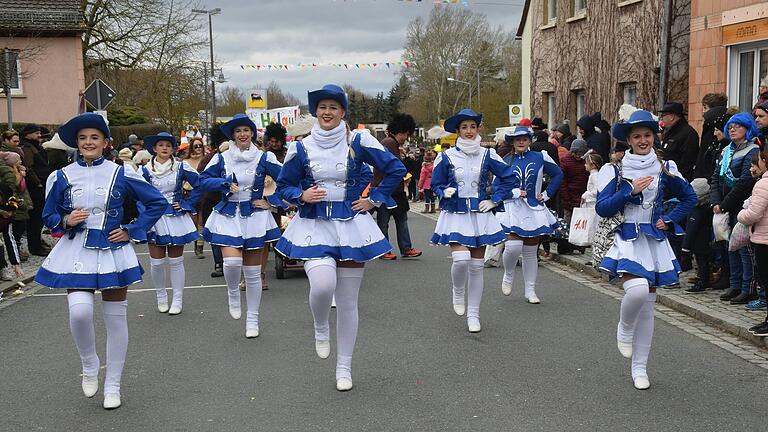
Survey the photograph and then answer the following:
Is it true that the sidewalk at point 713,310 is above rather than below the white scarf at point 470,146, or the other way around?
below

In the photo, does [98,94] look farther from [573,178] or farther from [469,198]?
[469,198]

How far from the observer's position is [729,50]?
15430mm

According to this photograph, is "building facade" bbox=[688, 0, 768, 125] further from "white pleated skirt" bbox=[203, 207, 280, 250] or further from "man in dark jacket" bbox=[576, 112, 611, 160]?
"white pleated skirt" bbox=[203, 207, 280, 250]

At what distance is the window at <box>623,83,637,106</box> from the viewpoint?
2041 centimetres

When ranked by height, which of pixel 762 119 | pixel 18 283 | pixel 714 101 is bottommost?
pixel 18 283

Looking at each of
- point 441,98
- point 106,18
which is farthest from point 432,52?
point 106,18

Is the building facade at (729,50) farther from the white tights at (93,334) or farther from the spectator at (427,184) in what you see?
the white tights at (93,334)

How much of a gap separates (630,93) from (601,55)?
1554 mm

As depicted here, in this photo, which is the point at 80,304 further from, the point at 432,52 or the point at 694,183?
the point at 432,52

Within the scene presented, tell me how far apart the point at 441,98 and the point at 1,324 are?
8563 centimetres

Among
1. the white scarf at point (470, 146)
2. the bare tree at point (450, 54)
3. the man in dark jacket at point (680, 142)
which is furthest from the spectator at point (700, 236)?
the bare tree at point (450, 54)

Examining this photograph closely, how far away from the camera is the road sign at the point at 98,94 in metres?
17.8

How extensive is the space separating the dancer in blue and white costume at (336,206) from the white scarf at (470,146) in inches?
84.5

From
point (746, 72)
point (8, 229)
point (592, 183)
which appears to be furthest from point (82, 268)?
point (746, 72)
